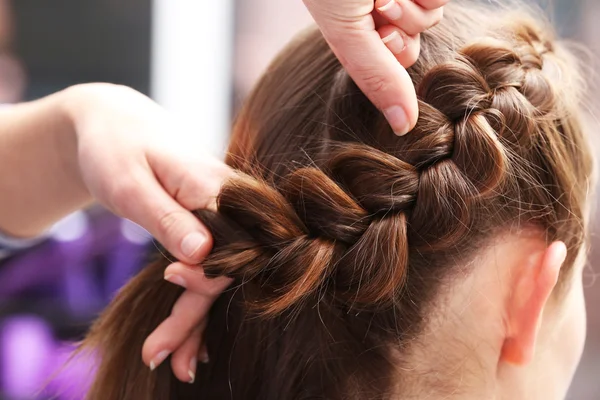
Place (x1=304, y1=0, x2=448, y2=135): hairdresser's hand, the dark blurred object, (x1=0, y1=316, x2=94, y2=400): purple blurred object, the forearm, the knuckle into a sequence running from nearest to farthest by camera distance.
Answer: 1. (x1=304, y1=0, x2=448, y2=135): hairdresser's hand
2. the knuckle
3. the forearm
4. (x1=0, y1=316, x2=94, y2=400): purple blurred object
5. the dark blurred object

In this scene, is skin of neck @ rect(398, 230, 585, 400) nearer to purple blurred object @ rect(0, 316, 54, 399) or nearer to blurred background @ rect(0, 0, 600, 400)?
blurred background @ rect(0, 0, 600, 400)

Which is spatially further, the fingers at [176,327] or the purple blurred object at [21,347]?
the purple blurred object at [21,347]

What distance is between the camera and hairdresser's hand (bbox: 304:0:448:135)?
0.72 meters

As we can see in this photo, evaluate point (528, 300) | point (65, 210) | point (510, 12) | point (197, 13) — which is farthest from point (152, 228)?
point (197, 13)

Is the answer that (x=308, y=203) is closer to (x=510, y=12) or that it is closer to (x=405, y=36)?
(x=405, y=36)

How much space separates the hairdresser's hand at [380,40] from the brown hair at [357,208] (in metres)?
0.05

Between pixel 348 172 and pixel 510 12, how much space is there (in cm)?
41

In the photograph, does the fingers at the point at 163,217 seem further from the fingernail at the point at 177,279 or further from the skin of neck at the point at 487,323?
the skin of neck at the point at 487,323

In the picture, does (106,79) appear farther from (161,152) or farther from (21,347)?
(161,152)

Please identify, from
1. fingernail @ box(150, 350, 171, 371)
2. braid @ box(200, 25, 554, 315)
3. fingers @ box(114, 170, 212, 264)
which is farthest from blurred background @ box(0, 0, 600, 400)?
braid @ box(200, 25, 554, 315)

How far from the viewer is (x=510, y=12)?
972mm

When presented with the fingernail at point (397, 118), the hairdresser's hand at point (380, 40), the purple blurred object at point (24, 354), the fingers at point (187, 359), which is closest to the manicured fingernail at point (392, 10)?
the hairdresser's hand at point (380, 40)

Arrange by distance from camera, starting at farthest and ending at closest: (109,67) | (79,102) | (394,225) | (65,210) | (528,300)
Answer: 1. (109,67)
2. (65,210)
3. (79,102)
4. (528,300)
5. (394,225)

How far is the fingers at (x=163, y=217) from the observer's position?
2.54 feet
